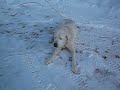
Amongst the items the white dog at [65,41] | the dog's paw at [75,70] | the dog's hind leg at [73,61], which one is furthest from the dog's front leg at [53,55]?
the dog's paw at [75,70]

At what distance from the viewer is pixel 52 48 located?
3473mm

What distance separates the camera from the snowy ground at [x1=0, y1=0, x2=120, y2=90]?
2.90 meters

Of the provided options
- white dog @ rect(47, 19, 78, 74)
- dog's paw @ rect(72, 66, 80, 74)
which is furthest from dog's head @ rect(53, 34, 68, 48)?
dog's paw @ rect(72, 66, 80, 74)

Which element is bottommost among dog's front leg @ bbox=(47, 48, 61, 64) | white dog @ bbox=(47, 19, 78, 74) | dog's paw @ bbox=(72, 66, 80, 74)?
dog's paw @ bbox=(72, 66, 80, 74)

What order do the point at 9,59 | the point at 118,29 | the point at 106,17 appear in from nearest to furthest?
the point at 9,59 → the point at 118,29 → the point at 106,17

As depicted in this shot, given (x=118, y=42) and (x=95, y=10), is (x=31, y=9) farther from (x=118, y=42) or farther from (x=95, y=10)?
(x=118, y=42)

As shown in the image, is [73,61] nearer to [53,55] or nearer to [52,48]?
[53,55]

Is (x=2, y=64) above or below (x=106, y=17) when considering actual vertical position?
below

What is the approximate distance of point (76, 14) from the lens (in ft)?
14.5

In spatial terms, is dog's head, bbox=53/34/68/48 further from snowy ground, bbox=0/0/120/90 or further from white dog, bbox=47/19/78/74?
snowy ground, bbox=0/0/120/90

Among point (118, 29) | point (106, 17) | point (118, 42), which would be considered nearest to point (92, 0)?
point (106, 17)

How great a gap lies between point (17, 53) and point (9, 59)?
17 cm

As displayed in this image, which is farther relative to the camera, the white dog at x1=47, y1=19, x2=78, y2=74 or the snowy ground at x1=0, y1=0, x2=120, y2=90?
the white dog at x1=47, y1=19, x2=78, y2=74

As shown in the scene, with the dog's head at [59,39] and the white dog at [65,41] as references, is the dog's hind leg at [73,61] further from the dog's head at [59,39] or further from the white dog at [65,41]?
the dog's head at [59,39]
